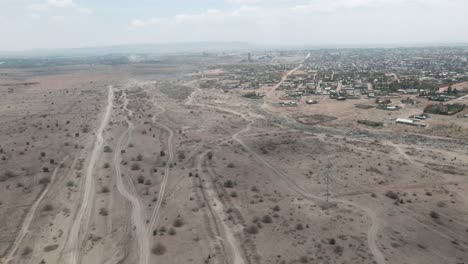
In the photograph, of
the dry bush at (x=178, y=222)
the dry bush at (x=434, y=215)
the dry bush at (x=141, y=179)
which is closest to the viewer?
the dry bush at (x=178, y=222)

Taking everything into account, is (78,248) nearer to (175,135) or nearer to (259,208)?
(259,208)

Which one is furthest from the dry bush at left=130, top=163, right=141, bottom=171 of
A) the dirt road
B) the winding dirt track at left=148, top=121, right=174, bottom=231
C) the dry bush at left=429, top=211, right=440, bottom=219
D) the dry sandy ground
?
the dry bush at left=429, top=211, right=440, bottom=219

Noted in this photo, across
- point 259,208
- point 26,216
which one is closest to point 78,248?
point 26,216

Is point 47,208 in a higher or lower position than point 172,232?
higher

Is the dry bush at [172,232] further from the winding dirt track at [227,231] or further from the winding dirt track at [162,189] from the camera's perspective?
the winding dirt track at [227,231]

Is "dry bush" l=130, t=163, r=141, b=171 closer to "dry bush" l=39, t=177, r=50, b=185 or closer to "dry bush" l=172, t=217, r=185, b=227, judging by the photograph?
"dry bush" l=39, t=177, r=50, b=185

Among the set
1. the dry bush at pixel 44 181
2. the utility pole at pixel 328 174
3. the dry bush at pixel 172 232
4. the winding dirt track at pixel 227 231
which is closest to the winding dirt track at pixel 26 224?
the dry bush at pixel 44 181

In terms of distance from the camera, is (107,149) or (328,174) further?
(107,149)

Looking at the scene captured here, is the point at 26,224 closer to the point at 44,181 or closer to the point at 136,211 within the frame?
the point at 136,211

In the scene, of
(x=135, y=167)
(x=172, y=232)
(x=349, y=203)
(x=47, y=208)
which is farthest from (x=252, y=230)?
(x=135, y=167)
